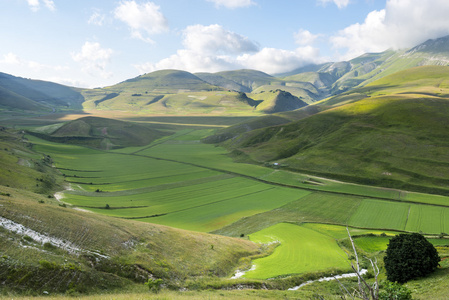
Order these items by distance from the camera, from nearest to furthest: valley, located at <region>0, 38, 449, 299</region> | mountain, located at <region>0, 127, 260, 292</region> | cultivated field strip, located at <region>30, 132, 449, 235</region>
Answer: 1. mountain, located at <region>0, 127, 260, 292</region>
2. valley, located at <region>0, 38, 449, 299</region>
3. cultivated field strip, located at <region>30, 132, 449, 235</region>

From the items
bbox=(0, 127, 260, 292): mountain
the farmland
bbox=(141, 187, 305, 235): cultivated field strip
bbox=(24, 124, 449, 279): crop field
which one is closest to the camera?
bbox=(0, 127, 260, 292): mountain

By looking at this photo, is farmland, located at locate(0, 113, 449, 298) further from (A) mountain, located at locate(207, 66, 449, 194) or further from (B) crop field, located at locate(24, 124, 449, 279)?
(A) mountain, located at locate(207, 66, 449, 194)

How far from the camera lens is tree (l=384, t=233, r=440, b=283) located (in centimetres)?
2920

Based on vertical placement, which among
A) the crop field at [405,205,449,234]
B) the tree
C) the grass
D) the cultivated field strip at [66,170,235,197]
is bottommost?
the grass

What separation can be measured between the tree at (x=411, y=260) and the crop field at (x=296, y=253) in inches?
209

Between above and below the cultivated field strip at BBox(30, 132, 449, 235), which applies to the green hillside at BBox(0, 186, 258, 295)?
above

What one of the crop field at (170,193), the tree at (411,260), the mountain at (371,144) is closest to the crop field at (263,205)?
the crop field at (170,193)

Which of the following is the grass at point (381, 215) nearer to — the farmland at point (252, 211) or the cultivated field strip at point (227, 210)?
the farmland at point (252, 211)

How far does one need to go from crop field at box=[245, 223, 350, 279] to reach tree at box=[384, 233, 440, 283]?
5.30 metres

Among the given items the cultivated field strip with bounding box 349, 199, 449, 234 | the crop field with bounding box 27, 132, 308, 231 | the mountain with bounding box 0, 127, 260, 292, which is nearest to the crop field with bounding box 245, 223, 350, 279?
the mountain with bounding box 0, 127, 260, 292

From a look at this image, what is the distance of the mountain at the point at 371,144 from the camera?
101 m

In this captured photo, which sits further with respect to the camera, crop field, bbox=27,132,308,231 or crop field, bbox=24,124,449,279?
crop field, bbox=27,132,308,231

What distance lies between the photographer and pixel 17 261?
20.6 m

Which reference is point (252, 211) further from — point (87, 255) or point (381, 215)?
point (87, 255)
